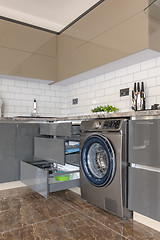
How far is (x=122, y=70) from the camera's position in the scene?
2869 millimetres

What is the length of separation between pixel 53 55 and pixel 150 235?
285cm

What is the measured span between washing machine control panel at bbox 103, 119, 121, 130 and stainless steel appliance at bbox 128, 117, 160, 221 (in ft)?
0.34

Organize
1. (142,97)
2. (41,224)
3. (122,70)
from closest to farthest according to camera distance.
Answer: (41,224)
(142,97)
(122,70)

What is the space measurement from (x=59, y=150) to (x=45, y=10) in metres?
2.18

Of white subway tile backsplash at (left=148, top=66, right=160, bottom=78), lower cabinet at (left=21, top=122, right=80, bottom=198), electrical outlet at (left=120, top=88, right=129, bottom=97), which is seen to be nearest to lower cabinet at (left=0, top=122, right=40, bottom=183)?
lower cabinet at (left=21, top=122, right=80, bottom=198)

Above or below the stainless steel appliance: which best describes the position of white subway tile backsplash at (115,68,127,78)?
above

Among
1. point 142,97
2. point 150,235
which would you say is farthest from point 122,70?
point 150,235

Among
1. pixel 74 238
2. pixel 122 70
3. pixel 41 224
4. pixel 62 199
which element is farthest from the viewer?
pixel 122 70

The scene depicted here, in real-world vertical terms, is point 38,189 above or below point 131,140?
below

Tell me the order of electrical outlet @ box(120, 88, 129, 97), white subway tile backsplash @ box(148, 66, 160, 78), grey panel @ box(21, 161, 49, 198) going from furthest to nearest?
electrical outlet @ box(120, 88, 129, 97), white subway tile backsplash @ box(148, 66, 160, 78), grey panel @ box(21, 161, 49, 198)

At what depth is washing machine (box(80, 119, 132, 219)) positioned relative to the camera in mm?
1760

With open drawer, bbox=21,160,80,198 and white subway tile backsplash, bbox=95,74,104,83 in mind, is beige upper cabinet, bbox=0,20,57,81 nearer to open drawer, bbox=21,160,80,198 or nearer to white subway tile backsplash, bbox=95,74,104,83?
white subway tile backsplash, bbox=95,74,104,83

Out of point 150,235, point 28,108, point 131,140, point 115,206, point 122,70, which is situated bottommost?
point 150,235

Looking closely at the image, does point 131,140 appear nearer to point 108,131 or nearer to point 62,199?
point 108,131
